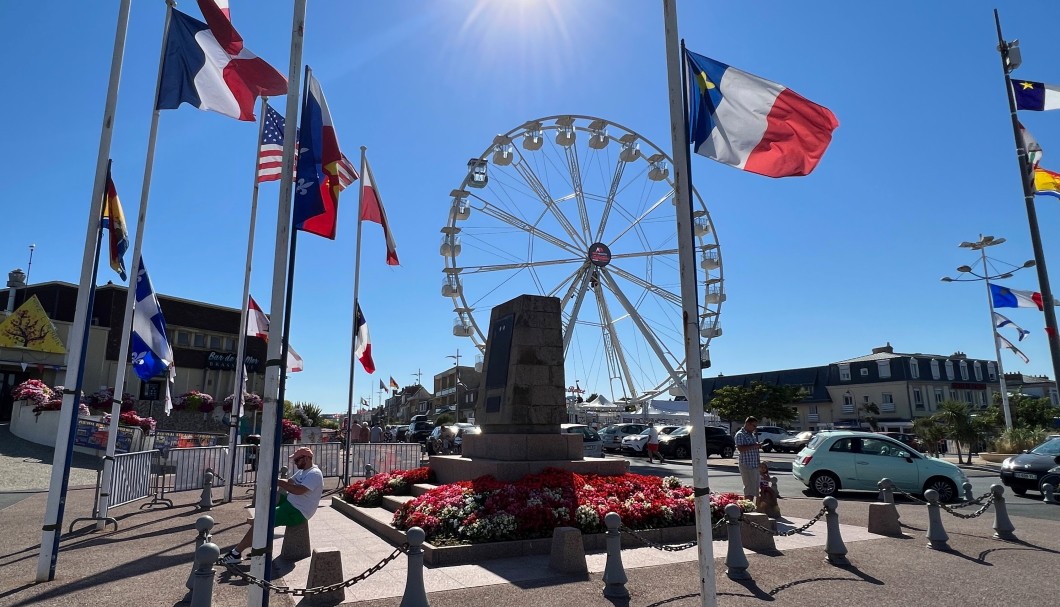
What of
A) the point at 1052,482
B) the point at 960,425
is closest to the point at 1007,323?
the point at 960,425

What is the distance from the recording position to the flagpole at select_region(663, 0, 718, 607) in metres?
5.13

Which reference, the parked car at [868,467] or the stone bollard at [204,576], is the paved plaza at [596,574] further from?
the parked car at [868,467]

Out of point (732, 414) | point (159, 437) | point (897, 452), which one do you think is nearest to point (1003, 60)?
point (897, 452)

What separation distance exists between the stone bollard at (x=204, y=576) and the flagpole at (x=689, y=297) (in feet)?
11.8

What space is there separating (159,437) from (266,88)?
17.4 meters

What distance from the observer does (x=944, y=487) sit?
14.4 m

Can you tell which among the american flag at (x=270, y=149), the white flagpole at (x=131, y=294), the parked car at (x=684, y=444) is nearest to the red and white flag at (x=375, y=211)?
the american flag at (x=270, y=149)

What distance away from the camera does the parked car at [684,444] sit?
30.2 metres

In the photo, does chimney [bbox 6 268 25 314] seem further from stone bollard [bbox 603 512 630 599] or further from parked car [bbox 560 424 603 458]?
stone bollard [bbox 603 512 630 599]

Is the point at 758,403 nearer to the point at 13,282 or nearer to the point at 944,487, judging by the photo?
the point at 944,487

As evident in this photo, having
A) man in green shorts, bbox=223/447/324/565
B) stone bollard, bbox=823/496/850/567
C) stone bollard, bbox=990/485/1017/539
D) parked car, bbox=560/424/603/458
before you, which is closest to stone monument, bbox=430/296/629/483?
man in green shorts, bbox=223/447/324/565

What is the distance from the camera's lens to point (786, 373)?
224 ft

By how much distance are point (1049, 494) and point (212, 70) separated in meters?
18.8

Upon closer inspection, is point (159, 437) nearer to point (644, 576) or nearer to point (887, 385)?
point (644, 576)
